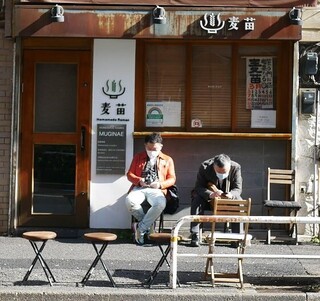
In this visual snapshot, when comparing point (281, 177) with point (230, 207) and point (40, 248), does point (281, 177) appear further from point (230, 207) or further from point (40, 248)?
point (40, 248)

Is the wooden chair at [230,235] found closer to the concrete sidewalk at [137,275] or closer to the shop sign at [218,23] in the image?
the concrete sidewalk at [137,275]

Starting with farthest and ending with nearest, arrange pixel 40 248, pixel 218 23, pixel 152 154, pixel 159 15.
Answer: pixel 152 154 → pixel 218 23 → pixel 159 15 → pixel 40 248

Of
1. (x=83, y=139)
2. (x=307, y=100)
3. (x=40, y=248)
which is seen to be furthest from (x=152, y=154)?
(x=40, y=248)

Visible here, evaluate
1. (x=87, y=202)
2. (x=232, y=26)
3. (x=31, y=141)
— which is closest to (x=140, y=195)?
Answer: (x=87, y=202)

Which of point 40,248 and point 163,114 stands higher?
point 163,114

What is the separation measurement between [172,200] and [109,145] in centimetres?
127

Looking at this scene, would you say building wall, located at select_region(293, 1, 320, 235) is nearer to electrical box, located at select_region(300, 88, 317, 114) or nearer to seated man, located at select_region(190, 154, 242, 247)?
electrical box, located at select_region(300, 88, 317, 114)

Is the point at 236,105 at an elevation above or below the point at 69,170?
above

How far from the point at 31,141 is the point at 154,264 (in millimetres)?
2991

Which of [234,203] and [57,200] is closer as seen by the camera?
[234,203]

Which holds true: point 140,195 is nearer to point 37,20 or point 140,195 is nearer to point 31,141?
point 31,141

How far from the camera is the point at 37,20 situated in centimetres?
1072

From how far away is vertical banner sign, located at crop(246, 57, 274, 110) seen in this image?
11352 millimetres

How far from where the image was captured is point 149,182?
10773 mm
